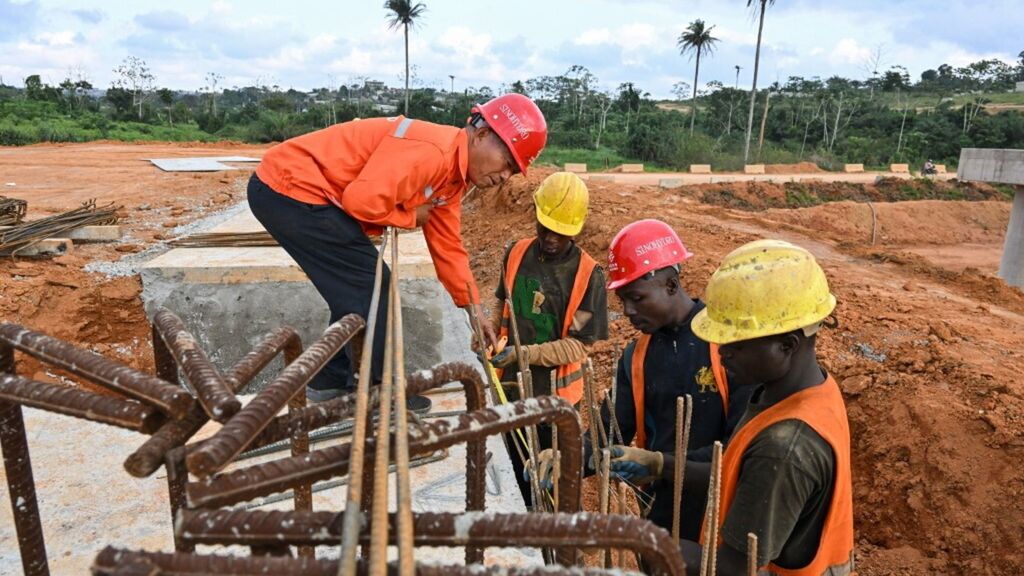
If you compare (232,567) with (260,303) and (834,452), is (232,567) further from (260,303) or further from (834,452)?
(260,303)

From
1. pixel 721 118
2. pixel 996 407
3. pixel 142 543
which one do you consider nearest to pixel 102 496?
pixel 142 543

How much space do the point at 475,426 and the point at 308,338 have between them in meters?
4.29

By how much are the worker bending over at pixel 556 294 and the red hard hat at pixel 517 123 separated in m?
0.48

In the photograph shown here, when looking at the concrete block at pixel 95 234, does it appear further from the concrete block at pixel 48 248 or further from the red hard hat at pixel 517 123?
the red hard hat at pixel 517 123

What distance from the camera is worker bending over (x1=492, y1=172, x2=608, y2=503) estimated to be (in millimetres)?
3328

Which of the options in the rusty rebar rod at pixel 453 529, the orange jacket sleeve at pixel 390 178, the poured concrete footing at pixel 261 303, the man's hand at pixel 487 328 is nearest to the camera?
the rusty rebar rod at pixel 453 529

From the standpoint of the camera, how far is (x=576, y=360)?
131 inches

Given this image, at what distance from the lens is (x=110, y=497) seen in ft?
8.19

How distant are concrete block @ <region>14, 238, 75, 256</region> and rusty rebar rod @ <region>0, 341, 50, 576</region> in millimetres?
5497

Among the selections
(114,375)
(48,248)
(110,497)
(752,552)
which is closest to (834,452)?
→ (752,552)

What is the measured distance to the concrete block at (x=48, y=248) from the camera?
600 cm

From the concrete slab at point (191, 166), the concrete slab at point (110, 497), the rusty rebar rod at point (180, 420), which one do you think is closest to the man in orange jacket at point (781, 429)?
the concrete slab at point (110, 497)

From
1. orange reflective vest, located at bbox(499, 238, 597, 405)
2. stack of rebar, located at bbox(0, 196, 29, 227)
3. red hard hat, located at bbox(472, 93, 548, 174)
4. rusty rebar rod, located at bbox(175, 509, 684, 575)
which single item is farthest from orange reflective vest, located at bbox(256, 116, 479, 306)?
stack of rebar, located at bbox(0, 196, 29, 227)

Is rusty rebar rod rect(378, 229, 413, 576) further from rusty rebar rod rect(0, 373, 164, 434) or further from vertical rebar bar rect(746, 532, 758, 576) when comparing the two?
vertical rebar bar rect(746, 532, 758, 576)
